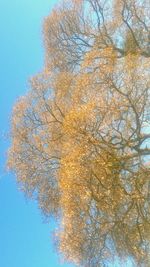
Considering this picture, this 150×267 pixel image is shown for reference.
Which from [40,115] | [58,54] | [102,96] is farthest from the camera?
[58,54]

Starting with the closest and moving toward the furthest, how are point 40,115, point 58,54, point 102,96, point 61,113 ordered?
1. point 102,96
2. point 61,113
3. point 40,115
4. point 58,54

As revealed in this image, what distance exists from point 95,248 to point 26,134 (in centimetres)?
599

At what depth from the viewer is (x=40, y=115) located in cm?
1596

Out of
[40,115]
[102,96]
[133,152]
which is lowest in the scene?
[133,152]

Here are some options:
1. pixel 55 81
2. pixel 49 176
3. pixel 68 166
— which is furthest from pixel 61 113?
pixel 68 166

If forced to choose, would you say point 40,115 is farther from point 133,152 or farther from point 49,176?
point 133,152

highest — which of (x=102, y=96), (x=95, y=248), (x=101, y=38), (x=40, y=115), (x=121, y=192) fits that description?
(x=101, y=38)

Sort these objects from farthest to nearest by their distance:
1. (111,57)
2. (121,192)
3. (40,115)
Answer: (40,115) → (111,57) → (121,192)

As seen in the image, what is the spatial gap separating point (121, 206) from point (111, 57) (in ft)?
12.3

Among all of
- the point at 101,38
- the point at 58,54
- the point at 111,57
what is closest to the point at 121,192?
the point at 111,57

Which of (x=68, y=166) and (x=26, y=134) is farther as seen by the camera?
(x=26, y=134)

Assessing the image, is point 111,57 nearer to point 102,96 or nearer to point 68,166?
point 102,96

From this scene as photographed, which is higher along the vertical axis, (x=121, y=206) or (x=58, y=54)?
(x=58, y=54)

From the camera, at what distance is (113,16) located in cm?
1673
